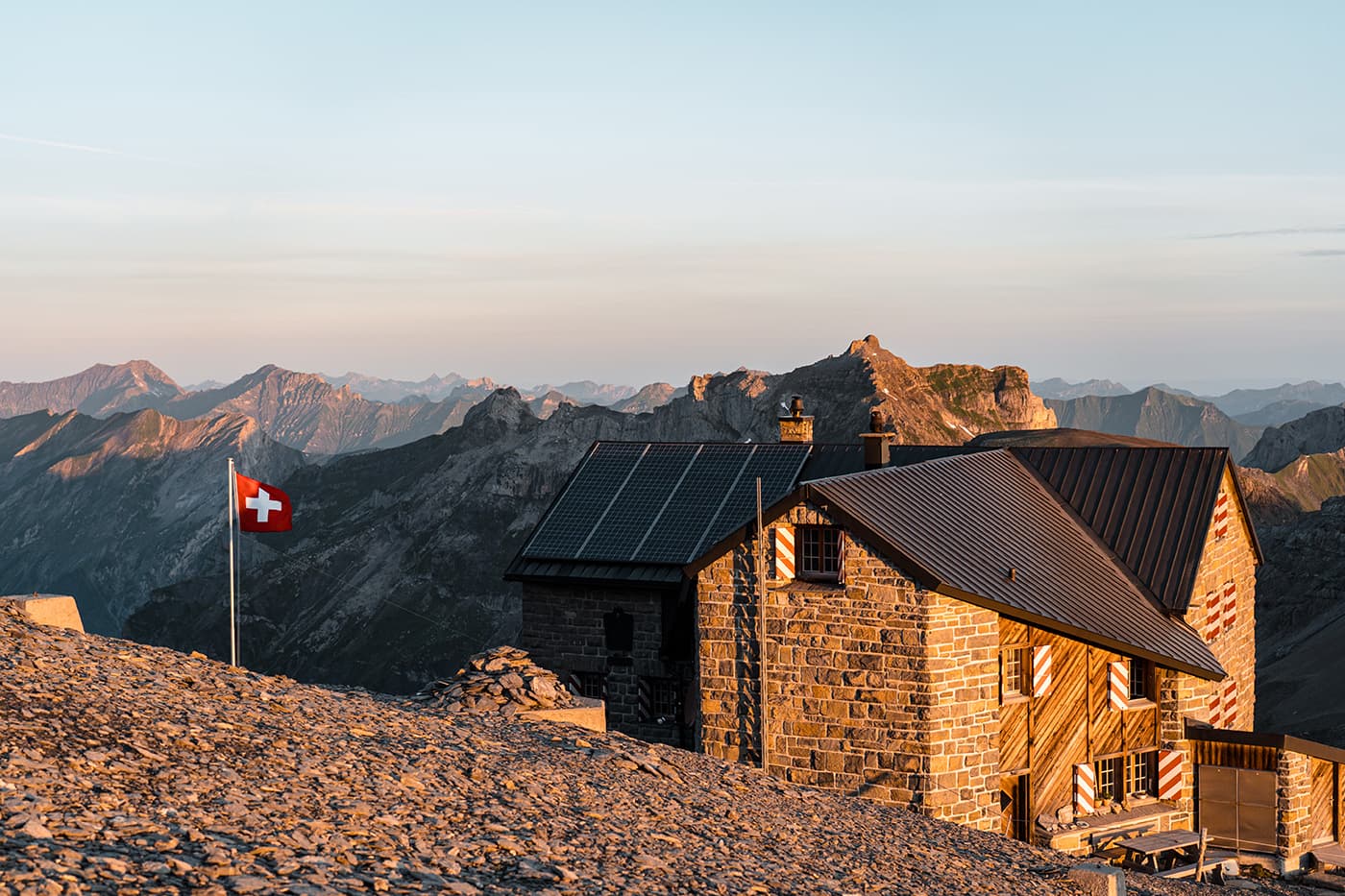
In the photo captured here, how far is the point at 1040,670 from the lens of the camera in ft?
89.2

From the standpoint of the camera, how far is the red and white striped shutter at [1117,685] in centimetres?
2864

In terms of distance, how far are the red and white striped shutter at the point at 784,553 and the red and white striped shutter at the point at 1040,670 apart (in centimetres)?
525

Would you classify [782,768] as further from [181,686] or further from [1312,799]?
[1312,799]

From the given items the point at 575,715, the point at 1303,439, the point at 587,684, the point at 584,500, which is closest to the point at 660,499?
the point at 584,500

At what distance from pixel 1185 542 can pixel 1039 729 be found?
7.32m

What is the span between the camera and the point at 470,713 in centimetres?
2359

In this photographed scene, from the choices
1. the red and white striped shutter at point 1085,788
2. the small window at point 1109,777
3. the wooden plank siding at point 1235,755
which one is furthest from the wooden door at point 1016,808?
the wooden plank siding at point 1235,755

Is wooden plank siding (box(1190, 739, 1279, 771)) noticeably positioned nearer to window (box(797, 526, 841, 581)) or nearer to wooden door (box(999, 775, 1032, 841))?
wooden door (box(999, 775, 1032, 841))

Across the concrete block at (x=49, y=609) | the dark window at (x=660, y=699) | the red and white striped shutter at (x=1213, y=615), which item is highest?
the concrete block at (x=49, y=609)

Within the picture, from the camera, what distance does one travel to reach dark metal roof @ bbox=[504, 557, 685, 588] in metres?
31.7

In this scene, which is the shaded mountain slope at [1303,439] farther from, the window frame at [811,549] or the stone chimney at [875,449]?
the window frame at [811,549]

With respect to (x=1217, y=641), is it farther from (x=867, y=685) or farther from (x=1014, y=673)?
(x=867, y=685)

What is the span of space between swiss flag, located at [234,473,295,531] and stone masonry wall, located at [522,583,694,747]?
9260 mm

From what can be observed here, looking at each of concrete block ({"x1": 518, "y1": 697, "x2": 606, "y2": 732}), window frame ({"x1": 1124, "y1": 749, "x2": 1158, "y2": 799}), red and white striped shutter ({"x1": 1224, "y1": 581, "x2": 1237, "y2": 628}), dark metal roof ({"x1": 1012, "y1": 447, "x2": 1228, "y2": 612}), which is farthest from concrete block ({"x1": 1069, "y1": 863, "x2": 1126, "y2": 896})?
red and white striped shutter ({"x1": 1224, "y1": 581, "x2": 1237, "y2": 628})
